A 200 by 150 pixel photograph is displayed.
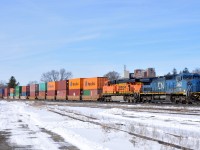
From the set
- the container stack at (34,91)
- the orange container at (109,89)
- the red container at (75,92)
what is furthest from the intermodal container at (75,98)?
the container stack at (34,91)

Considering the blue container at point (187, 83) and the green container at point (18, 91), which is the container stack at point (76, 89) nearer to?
the blue container at point (187, 83)

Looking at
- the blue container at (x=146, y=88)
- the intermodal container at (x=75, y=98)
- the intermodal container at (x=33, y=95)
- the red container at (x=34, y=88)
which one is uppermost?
the red container at (x=34, y=88)

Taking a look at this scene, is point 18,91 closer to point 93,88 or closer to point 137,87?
point 93,88

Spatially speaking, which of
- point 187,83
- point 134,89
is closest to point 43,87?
point 134,89

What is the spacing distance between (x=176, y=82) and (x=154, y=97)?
439 centimetres

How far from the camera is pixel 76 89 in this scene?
62375 millimetres

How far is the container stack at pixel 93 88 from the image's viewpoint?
2174 inches

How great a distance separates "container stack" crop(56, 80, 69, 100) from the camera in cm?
6731

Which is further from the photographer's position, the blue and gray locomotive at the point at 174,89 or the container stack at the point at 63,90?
the container stack at the point at 63,90

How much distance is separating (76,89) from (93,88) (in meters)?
6.67

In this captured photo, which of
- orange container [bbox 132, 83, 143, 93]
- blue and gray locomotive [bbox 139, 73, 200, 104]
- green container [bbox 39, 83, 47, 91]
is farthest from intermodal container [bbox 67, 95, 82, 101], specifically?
blue and gray locomotive [bbox 139, 73, 200, 104]

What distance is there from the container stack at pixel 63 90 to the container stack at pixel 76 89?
1.83 meters

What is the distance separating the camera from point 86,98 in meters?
59.0

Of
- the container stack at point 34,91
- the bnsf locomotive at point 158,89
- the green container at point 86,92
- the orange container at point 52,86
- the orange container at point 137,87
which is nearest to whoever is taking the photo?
the bnsf locomotive at point 158,89
